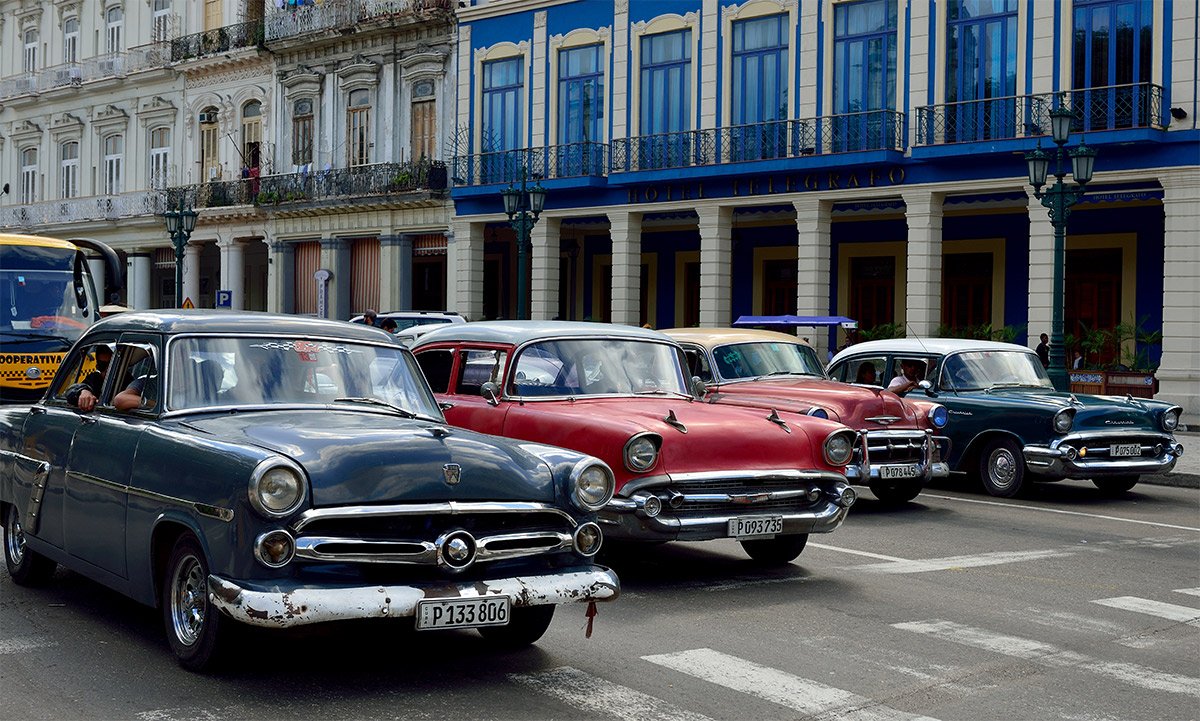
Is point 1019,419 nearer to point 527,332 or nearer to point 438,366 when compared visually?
point 527,332

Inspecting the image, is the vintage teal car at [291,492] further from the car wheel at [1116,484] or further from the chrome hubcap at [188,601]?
the car wheel at [1116,484]

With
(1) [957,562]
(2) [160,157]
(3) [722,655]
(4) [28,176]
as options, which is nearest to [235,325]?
(3) [722,655]

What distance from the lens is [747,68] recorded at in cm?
3148

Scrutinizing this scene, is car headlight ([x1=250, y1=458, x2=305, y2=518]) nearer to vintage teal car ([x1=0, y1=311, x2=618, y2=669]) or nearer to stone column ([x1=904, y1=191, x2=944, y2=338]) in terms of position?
vintage teal car ([x1=0, y1=311, x2=618, y2=669])

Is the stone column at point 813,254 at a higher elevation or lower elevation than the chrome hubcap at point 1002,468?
higher

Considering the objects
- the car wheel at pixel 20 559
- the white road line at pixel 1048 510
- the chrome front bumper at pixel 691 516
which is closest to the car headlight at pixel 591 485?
the chrome front bumper at pixel 691 516

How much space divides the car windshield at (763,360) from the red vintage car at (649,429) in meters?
3.38

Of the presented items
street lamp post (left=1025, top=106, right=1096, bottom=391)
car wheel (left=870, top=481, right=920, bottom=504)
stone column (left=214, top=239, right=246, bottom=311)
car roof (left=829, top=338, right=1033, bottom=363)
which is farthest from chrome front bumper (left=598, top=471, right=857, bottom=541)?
stone column (left=214, top=239, right=246, bottom=311)

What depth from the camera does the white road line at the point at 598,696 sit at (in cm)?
610

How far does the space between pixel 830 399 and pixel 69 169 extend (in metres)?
42.5

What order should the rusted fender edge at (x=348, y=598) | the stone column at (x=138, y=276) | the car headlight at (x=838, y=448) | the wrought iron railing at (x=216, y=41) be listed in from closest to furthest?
1. the rusted fender edge at (x=348, y=598)
2. the car headlight at (x=838, y=448)
3. the wrought iron railing at (x=216, y=41)
4. the stone column at (x=138, y=276)

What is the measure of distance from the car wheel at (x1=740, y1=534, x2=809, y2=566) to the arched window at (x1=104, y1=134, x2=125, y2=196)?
4155 cm

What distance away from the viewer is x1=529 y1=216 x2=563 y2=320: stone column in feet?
118

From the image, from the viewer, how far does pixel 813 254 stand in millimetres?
30484
